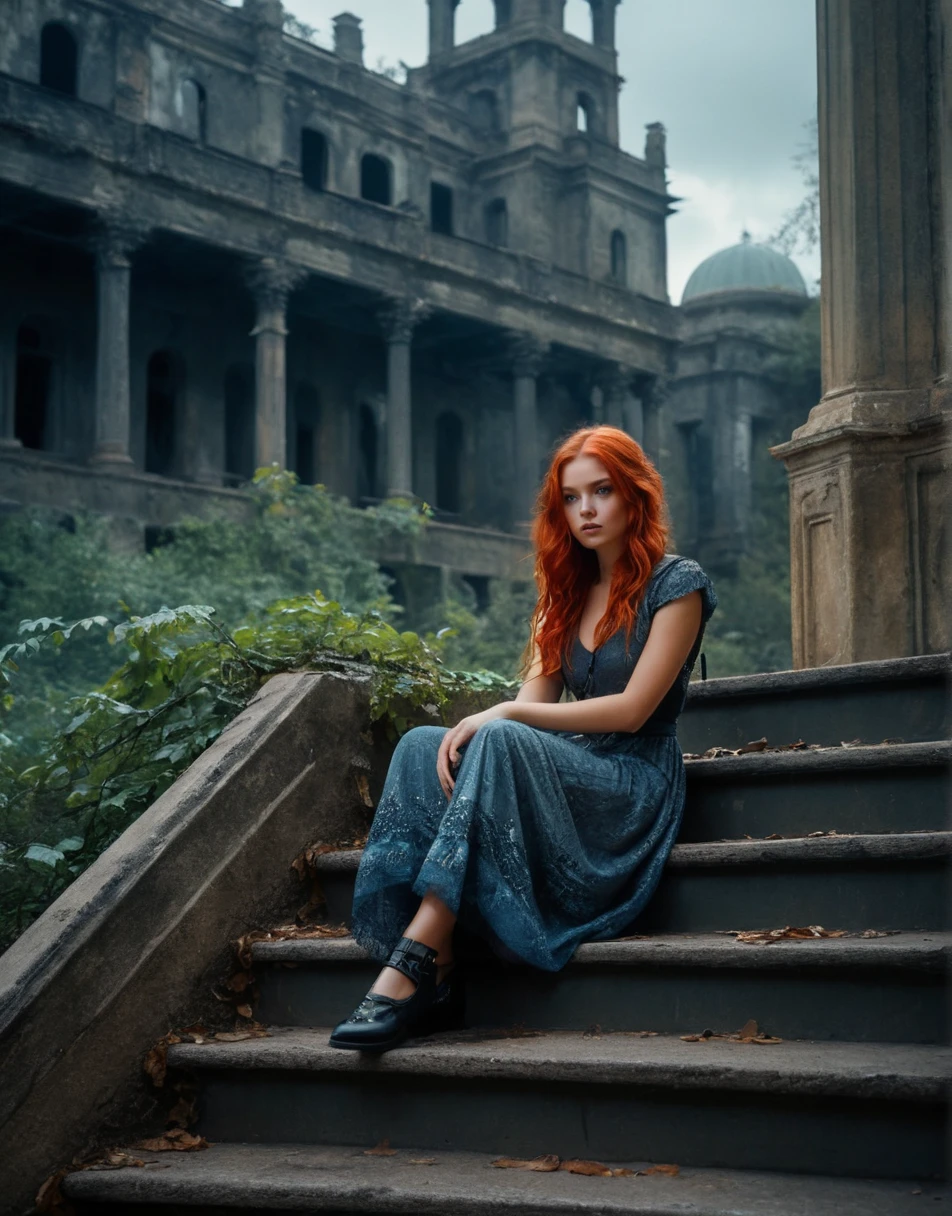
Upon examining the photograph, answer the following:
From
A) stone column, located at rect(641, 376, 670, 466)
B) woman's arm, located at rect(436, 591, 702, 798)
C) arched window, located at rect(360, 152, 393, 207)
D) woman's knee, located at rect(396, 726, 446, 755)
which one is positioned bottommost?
woman's knee, located at rect(396, 726, 446, 755)

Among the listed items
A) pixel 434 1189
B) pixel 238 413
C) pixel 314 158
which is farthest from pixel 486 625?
pixel 434 1189

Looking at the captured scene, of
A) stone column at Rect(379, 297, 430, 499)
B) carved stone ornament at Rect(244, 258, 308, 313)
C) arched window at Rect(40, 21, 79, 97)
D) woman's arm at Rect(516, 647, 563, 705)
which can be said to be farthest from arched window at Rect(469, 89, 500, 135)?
woman's arm at Rect(516, 647, 563, 705)

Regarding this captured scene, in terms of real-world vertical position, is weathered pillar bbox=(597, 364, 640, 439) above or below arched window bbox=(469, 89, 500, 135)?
below

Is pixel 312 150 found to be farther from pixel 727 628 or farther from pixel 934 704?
pixel 934 704

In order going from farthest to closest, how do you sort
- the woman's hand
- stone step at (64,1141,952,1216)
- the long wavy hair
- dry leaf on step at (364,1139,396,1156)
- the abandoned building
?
the abandoned building < the long wavy hair < the woman's hand < dry leaf on step at (364,1139,396,1156) < stone step at (64,1141,952,1216)

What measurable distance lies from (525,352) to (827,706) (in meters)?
23.9

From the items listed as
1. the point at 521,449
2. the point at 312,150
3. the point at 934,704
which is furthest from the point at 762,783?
the point at 312,150

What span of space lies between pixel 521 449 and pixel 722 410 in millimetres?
8987

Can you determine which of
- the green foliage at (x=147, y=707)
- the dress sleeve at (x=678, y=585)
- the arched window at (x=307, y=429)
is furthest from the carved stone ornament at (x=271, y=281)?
the dress sleeve at (x=678, y=585)

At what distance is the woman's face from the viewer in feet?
12.2

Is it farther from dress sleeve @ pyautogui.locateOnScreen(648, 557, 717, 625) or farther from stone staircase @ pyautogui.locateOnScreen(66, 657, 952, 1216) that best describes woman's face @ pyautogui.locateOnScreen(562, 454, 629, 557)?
stone staircase @ pyautogui.locateOnScreen(66, 657, 952, 1216)

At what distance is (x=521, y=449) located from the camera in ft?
91.2

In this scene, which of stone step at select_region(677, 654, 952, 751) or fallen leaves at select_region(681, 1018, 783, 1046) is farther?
stone step at select_region(677, 654, 952, 751)

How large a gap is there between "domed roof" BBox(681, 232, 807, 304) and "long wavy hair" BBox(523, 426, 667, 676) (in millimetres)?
35162
